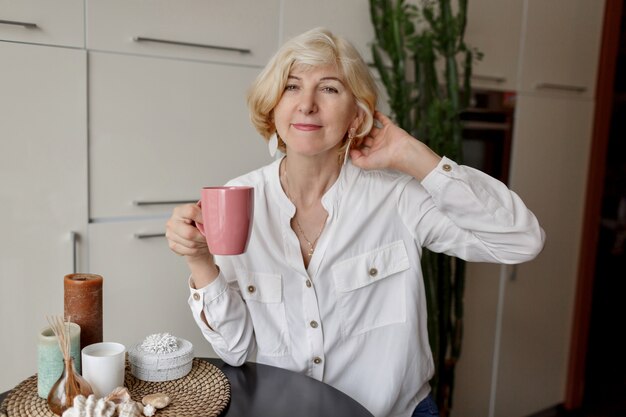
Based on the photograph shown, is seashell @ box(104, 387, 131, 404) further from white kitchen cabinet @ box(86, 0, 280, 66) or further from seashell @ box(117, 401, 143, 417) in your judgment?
white kitchen cabinet @ box(86, 0, 280, 66)

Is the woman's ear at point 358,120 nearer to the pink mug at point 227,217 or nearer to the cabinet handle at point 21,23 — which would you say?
the pink mug at point 227,217

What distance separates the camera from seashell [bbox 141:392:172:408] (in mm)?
931

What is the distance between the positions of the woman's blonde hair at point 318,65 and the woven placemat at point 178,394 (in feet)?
1.88

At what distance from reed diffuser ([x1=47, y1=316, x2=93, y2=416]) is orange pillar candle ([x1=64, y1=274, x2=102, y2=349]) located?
0.07 m

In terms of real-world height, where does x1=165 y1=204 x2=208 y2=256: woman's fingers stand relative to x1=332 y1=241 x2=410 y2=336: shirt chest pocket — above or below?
above

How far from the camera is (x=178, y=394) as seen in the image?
1.00 meters

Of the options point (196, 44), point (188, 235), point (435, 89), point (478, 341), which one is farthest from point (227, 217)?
point (478, 341)

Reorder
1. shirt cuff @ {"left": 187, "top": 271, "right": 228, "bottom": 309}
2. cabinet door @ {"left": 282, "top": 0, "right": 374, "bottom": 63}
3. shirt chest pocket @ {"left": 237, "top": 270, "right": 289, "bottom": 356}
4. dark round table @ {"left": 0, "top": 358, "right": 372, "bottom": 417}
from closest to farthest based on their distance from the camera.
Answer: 1. dark round table @ {"left": 0, "top": 358, "right": 372, "bottom": 417}
2. shirt cuff @ {"left": 187, "top": 271, "right": 228, "bottom": 309}
3. shirt chest pocket @ {"left": 237, "top": 270, "right": 289, "bottom": 356}
4. cabinet door @ {"left": 282, "top": 0, "right": 374, "bottom": 63}

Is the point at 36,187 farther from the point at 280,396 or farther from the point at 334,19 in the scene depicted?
the point at 334,19

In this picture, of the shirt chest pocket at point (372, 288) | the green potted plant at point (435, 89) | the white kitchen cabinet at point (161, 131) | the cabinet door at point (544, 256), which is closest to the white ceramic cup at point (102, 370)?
the shirt chest pocket at point (372, 288)

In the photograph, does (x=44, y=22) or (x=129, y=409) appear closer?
(x=129, y=409)

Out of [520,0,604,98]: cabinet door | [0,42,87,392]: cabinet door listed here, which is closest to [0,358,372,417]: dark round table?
[0,42,87,392]: cabinet door

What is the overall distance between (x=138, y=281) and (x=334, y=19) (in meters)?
1.02

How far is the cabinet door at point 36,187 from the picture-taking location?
1488 millimetres
